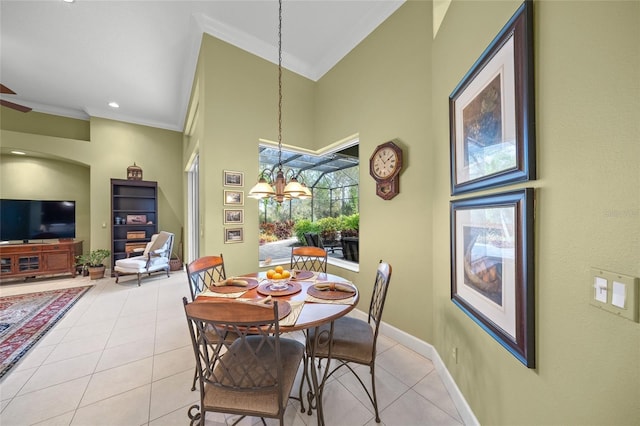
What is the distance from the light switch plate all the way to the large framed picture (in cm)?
45

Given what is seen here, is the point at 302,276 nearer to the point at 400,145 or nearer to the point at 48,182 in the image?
the point at 400,145

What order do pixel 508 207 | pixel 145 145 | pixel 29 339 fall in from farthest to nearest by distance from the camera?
pixel 145 145
pixel 29 339
pixel 508 207

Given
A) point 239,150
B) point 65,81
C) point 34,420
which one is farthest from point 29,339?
point 65,81

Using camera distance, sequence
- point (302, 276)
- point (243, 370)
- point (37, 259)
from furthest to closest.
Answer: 1. point (37, 259)
2. point (302, 276)
3. point (243, 370)

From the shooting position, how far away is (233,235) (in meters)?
3.10

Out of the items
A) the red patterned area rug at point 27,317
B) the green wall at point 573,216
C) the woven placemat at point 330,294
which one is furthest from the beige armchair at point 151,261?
the green wall at point 573,216

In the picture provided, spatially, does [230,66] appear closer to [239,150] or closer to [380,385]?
[239,150]

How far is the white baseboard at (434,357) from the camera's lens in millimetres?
1520

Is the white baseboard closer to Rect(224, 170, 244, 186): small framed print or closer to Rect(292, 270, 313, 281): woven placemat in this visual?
Rect(292, 270, 313, 281): woven placemat

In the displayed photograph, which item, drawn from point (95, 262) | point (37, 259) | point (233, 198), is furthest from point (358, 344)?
point (37, 259)

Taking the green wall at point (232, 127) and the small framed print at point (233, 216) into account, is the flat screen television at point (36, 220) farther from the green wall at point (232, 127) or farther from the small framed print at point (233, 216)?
the small framed print at point (233, 216)

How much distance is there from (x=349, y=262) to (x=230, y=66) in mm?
3256

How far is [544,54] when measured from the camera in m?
0.93

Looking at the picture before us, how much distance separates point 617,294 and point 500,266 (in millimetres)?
524
